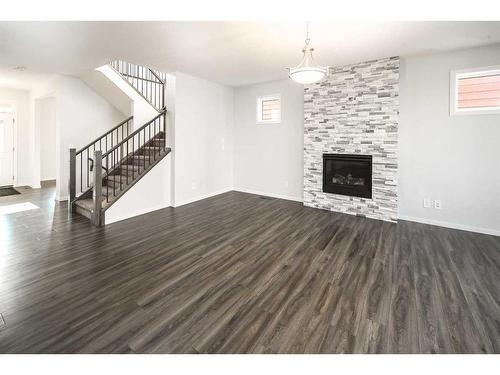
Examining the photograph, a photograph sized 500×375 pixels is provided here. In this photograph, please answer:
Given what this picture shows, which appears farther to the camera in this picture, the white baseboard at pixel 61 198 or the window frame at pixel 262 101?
the window frame at pixel 262 101

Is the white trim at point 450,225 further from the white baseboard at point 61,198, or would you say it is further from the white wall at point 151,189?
the white baseboard at point 61,198

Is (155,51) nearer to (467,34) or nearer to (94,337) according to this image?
(94,337)

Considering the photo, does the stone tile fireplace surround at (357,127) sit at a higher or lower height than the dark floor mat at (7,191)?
higher

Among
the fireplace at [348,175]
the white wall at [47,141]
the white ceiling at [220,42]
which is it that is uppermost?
the white ceiling at [220,42]

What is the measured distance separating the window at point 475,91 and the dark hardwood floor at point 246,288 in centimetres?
196

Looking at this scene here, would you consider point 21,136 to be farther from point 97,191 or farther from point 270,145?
point 270,145

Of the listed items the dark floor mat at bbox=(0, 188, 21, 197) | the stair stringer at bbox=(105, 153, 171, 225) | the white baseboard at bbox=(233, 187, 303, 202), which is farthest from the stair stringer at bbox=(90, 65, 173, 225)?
the dark floor mat at bbox=(0, 188, 21, 197)

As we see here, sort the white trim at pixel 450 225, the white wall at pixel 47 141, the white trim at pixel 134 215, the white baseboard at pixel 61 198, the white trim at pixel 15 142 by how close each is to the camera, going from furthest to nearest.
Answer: the white wall at pixel 47 141 < the white trim at pixel 15 142 < the white baseboard at pixel 61 198 < the white trim at pixel 134 215 < the white trim at pixel 450 225

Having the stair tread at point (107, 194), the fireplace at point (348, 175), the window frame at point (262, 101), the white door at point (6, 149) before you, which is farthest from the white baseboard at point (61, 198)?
the fireplace at point (348, 175)

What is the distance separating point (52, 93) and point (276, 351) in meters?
7.79

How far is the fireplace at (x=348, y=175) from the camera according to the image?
193 inches

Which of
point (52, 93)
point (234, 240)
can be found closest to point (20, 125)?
point (52, 93)
